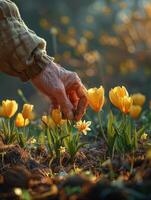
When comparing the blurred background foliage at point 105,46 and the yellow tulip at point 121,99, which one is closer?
the yellow tulip at point 121,99

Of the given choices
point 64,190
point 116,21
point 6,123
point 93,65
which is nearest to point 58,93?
point 6,123

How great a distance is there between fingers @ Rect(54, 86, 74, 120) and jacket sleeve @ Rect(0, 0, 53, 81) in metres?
0.19

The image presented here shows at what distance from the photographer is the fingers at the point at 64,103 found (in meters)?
2.98

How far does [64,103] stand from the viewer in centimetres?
302

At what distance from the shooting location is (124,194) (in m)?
1.80

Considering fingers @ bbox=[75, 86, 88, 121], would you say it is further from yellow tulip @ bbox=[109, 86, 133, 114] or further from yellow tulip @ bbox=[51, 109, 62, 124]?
yellow tulip @ bbox=[109, 86, 133, 114]

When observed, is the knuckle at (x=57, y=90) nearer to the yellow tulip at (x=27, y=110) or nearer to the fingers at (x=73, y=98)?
the fingers at (x=73, y=98)

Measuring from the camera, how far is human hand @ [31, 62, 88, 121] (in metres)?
3.00

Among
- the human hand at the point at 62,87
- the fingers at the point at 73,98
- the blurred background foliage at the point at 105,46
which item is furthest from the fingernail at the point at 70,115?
the blurred background foliage at the point at 105,46

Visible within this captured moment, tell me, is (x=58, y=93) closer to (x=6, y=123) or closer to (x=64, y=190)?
(x=6, y=123)

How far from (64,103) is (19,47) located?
432 millimetres

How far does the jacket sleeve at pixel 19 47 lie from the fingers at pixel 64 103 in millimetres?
189

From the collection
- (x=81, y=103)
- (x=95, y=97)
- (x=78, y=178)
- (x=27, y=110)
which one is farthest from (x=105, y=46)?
(x=78, y=178)

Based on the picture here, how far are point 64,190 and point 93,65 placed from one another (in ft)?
27.7
